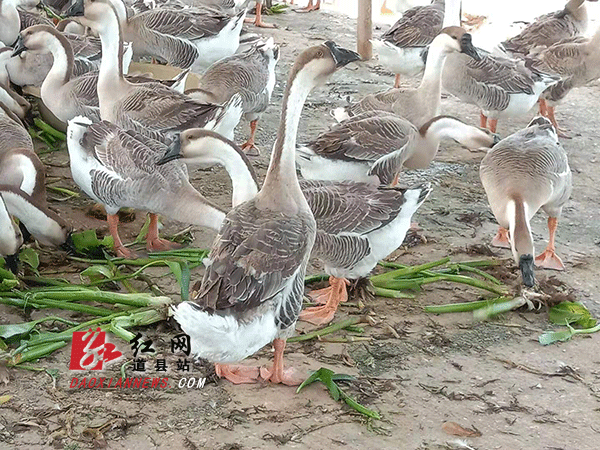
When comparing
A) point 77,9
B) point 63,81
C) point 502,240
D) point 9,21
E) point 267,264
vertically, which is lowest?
point 502,240

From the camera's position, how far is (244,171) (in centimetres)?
511

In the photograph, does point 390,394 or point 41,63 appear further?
point 41,63

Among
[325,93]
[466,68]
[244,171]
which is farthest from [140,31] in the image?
[244,171]

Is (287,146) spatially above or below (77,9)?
below

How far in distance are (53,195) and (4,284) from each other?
178cm

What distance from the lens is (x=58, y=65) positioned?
7.18 metres

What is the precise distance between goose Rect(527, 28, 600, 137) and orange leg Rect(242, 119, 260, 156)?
277 cm

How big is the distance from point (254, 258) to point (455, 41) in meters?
3.50

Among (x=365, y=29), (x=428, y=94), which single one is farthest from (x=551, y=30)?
(x=428, y=94)

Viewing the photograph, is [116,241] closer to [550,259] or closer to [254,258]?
[254,258]

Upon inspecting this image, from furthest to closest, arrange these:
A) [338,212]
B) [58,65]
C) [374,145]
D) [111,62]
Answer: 1. [58,65]
2. [111,62]
3. [374,145]
4. [338,212]

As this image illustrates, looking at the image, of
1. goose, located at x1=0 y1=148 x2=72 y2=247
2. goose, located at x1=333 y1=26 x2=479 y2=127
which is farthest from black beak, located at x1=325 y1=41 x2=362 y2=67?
goose, located at x1=333 y1=26 x2=479 y2=127

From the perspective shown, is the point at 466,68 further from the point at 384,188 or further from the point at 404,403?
the point at 404,403

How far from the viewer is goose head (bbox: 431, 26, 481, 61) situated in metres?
6.88
